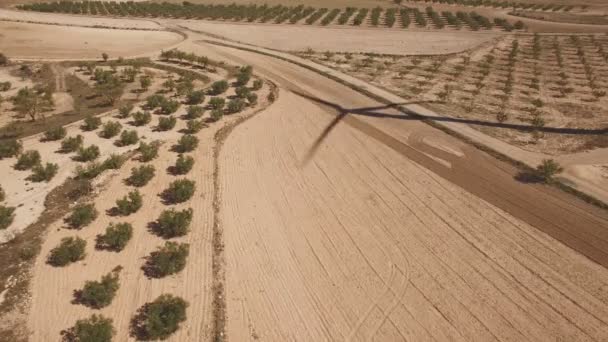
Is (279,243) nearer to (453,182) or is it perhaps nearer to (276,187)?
(276,187)

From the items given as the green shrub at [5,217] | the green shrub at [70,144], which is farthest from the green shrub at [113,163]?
A: the green shrub at [5,217]

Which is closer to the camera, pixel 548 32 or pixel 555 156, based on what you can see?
pixel 555 156

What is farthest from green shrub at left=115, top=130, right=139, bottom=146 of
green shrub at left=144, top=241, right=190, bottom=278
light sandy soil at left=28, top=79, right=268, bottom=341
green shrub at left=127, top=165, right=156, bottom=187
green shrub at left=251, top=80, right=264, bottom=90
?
green shrub at left=251, top=80, right=264, bottom=90

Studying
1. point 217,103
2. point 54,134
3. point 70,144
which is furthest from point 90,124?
point 217,103

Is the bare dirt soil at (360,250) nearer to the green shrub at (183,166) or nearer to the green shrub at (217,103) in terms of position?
Result: the green shrub at (183,166)

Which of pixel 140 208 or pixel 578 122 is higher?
pixel 578 122

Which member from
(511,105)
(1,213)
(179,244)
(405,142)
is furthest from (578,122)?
(1,213)
